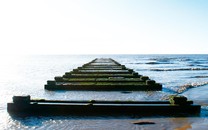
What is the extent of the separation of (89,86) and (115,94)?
9.29 feet

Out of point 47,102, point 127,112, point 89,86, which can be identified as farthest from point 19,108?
point 89,86

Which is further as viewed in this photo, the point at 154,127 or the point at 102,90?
the point at 102,90

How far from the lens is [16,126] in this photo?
12.7 m

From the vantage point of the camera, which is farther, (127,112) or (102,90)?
(102,90)

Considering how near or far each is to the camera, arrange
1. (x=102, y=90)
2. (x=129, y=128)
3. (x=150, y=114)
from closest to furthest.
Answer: (x=129, y=128) → (x=150, y=114) → (x=102, y=90)

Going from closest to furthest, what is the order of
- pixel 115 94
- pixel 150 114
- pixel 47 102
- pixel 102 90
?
pixel 150 114, pixel 47 102, pixel 115 94, pixel 102 90

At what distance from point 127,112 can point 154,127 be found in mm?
2615

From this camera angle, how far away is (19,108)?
14906 mm

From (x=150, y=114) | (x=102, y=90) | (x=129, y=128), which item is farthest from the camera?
(x=102, y=90)

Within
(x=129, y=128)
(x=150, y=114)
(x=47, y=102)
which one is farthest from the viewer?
(x=47, y=102)

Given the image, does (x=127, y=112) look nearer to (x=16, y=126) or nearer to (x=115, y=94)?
(x=16, y=126)

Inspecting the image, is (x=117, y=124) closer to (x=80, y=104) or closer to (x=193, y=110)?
(x=80, y=104)

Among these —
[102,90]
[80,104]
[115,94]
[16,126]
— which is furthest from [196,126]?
[102,90]

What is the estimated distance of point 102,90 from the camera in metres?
24.6
